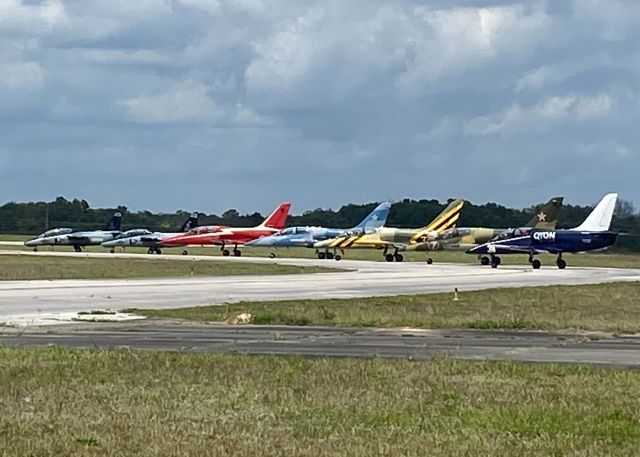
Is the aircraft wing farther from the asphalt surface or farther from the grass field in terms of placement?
the asphalt surface

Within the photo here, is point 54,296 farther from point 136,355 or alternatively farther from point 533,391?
point 533,391

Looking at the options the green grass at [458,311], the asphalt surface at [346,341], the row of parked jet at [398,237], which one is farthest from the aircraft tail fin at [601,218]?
the asphalt surface at [346,341]

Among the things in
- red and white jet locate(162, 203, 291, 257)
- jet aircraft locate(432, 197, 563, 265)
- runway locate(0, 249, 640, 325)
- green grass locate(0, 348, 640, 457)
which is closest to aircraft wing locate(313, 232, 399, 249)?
jet aircraft locate(432, 197, 563, 265)

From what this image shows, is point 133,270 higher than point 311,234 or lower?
lower

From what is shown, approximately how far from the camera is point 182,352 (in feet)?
71.8

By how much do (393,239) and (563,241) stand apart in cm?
2103

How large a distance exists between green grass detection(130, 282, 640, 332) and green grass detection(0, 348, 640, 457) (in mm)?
12334

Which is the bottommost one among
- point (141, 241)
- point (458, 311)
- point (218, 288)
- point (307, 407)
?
point (458, 311)

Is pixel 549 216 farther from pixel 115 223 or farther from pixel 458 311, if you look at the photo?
pixel 115 223

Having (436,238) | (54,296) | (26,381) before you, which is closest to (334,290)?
(54,296)

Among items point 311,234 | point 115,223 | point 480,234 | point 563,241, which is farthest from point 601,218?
point 115,223

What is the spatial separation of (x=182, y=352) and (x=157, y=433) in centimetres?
947

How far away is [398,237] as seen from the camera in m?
101

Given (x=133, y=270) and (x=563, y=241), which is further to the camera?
(x=563, y=241)
